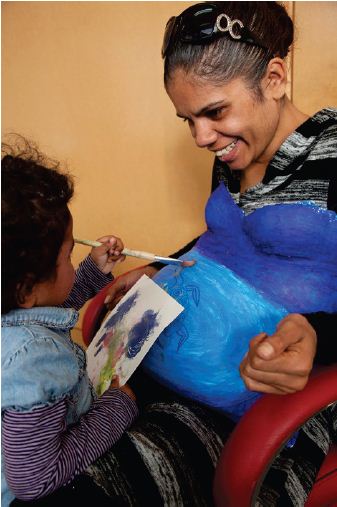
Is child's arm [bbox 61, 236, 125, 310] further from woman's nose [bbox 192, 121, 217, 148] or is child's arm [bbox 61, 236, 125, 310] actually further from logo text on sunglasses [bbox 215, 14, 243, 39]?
logo text on sunglasses [bbox 215, 14, 243, 39]

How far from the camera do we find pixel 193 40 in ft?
2.80

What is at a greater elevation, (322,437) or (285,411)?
(285,411)

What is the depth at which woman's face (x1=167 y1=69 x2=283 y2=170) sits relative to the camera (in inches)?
33.9

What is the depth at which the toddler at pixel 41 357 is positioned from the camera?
65 centimetres

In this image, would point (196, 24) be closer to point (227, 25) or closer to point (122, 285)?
point (227, 25)

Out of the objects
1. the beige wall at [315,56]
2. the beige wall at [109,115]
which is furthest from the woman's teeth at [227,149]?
the beige wall at [109,115]

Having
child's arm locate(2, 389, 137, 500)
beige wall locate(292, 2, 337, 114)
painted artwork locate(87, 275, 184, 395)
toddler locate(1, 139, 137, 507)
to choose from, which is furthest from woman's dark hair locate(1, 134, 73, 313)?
beige wall locate(292, 2, 337, 114)

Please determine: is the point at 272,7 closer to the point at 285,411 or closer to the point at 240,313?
the point at 240,313

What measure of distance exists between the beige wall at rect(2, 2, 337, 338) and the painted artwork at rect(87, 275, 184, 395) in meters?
0.70

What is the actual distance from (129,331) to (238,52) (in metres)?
0.57

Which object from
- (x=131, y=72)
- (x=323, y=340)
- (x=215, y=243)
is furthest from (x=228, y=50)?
(x=131, y=72)

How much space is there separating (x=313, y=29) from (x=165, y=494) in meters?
1.18

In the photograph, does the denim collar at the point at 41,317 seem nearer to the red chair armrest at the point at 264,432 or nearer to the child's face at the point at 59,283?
the child's face at the point at 59,283

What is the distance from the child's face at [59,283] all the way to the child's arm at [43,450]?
0.52ft
